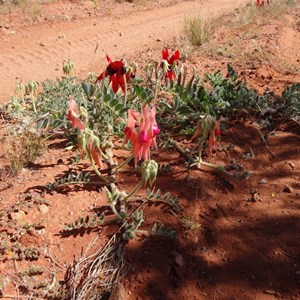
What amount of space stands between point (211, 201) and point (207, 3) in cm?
855

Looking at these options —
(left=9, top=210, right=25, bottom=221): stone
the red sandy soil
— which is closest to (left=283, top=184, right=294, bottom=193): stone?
the red sandy soil

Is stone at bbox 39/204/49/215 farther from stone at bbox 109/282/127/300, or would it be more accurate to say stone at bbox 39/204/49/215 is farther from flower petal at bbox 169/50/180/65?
flower petal at bbox 169/50/180/65

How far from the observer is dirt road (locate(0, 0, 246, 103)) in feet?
15.9

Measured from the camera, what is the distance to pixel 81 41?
6199mm

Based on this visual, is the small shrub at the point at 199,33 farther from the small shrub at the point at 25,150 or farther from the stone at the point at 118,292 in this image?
the stone at the point at 118,292

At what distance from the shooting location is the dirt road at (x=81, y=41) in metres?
4.85

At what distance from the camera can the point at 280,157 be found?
2309 mm

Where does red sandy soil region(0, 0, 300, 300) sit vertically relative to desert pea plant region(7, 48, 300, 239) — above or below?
below

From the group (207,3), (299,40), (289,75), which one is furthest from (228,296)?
(207,3)

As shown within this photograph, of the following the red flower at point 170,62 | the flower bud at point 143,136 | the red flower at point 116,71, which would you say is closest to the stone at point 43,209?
the flower bud at point 143,136

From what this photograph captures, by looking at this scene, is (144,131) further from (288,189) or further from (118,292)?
(288,189)

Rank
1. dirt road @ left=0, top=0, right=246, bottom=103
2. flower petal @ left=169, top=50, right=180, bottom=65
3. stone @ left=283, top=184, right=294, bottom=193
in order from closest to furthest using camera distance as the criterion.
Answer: stone @ left=283, top=184, right=294, bottom=193, flower petal @ left=169, top=50, right=180, bottom=65, dirt road @ left=0, top=0, right=246, bottom=103

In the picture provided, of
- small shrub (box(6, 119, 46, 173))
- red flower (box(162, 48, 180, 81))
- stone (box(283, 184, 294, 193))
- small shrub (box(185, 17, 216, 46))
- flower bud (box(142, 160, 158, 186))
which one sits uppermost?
red flower (box(162, 48, 180, 81))

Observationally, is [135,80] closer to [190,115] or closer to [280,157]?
[190,115]
